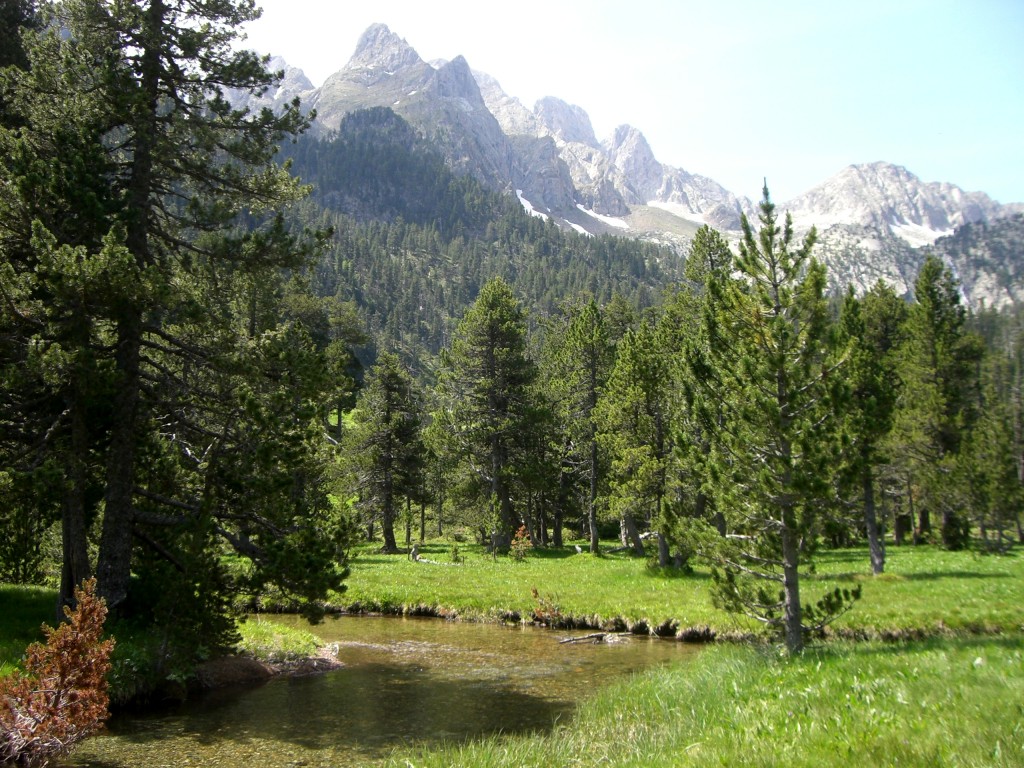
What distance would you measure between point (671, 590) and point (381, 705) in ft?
49.6

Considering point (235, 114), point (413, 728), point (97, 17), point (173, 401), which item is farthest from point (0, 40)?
point (413, 728)

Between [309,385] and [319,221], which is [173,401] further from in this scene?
[319,221]

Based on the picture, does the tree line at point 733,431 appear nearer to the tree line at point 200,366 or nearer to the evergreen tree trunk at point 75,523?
the tree line at point 200,366

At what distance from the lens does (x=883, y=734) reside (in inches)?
265

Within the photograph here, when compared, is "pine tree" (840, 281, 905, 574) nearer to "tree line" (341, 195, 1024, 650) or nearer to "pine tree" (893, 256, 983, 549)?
"tree line" (341, 195, 1024, 650)

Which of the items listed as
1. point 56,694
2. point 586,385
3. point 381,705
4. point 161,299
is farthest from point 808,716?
point 586,385

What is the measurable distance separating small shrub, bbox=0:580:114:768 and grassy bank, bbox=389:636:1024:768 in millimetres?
4250

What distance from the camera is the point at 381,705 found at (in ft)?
42.6

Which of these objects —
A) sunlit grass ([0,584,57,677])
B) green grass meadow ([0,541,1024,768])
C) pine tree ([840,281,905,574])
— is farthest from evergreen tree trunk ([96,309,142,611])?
pine tree ([840,281,905,574])

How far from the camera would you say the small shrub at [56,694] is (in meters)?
8.62

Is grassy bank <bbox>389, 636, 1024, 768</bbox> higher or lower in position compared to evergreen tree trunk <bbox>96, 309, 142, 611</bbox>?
lower

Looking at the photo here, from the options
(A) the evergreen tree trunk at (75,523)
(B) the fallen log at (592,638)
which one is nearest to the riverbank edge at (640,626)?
(B) the fallen log at (592,638)

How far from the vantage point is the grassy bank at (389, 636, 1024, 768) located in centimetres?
631

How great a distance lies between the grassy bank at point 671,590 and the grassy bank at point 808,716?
5962mm
